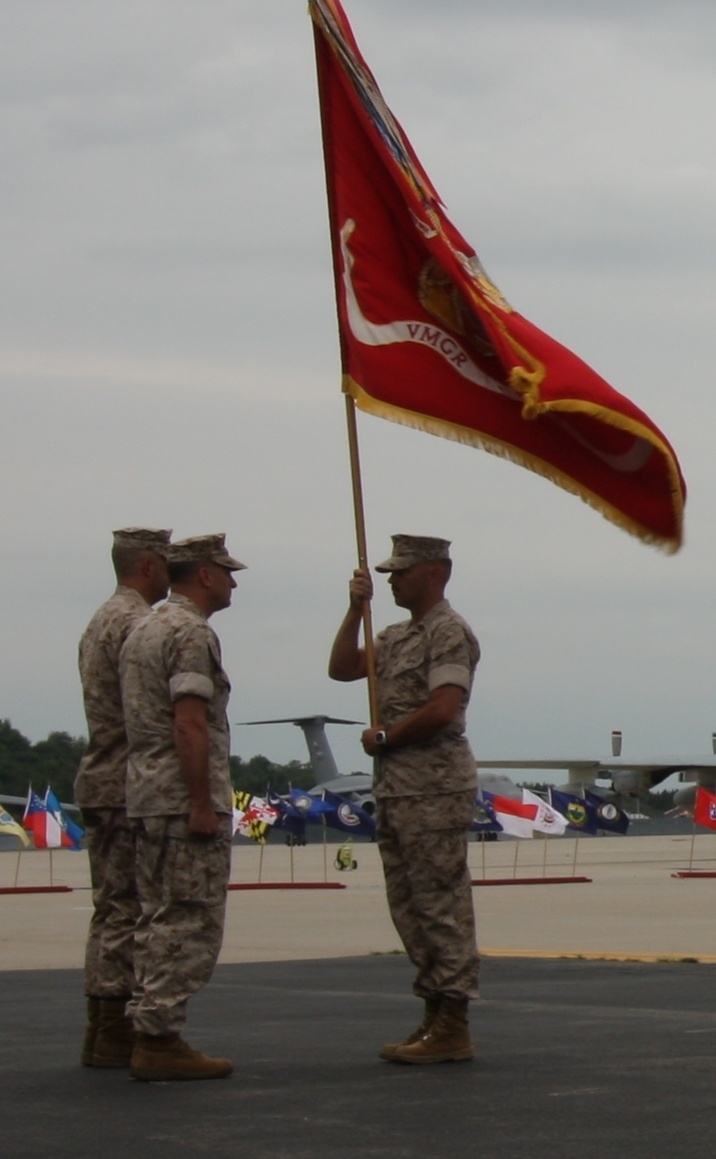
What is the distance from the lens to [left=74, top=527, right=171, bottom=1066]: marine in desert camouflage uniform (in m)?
7.43

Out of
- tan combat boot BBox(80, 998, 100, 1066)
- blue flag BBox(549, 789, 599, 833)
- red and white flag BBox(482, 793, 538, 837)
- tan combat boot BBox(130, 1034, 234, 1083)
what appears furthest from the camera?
blue flag BBox(549, 789, 599, 833)

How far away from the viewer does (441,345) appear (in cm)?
780

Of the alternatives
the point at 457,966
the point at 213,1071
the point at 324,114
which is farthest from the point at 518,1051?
the point at 324,114

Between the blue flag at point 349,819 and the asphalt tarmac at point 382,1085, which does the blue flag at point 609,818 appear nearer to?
the blue flag at point 349,819

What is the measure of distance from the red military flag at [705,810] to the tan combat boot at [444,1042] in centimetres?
2088

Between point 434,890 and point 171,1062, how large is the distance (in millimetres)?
1101

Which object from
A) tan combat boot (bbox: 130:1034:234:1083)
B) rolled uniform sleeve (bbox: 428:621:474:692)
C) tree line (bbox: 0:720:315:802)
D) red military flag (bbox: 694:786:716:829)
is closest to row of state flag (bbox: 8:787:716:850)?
red military flag (bbox: 694:786:716:829)

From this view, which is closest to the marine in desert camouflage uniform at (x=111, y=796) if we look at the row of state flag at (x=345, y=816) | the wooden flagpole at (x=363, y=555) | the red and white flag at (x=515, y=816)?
the wooden flagpole at (x=363, y=555)

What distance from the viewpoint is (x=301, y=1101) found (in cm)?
628

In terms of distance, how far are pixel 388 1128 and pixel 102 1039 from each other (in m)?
1.88

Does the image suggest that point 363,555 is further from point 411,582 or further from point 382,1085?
point 382,1085

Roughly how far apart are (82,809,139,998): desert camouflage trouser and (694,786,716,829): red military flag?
68.7 feet

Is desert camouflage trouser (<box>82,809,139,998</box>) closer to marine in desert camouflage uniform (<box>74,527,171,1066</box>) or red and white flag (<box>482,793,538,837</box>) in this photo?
marine in desert camouflage uniform (<box>74,527,171,1066</box>)

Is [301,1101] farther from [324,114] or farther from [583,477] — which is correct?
[324,114]
